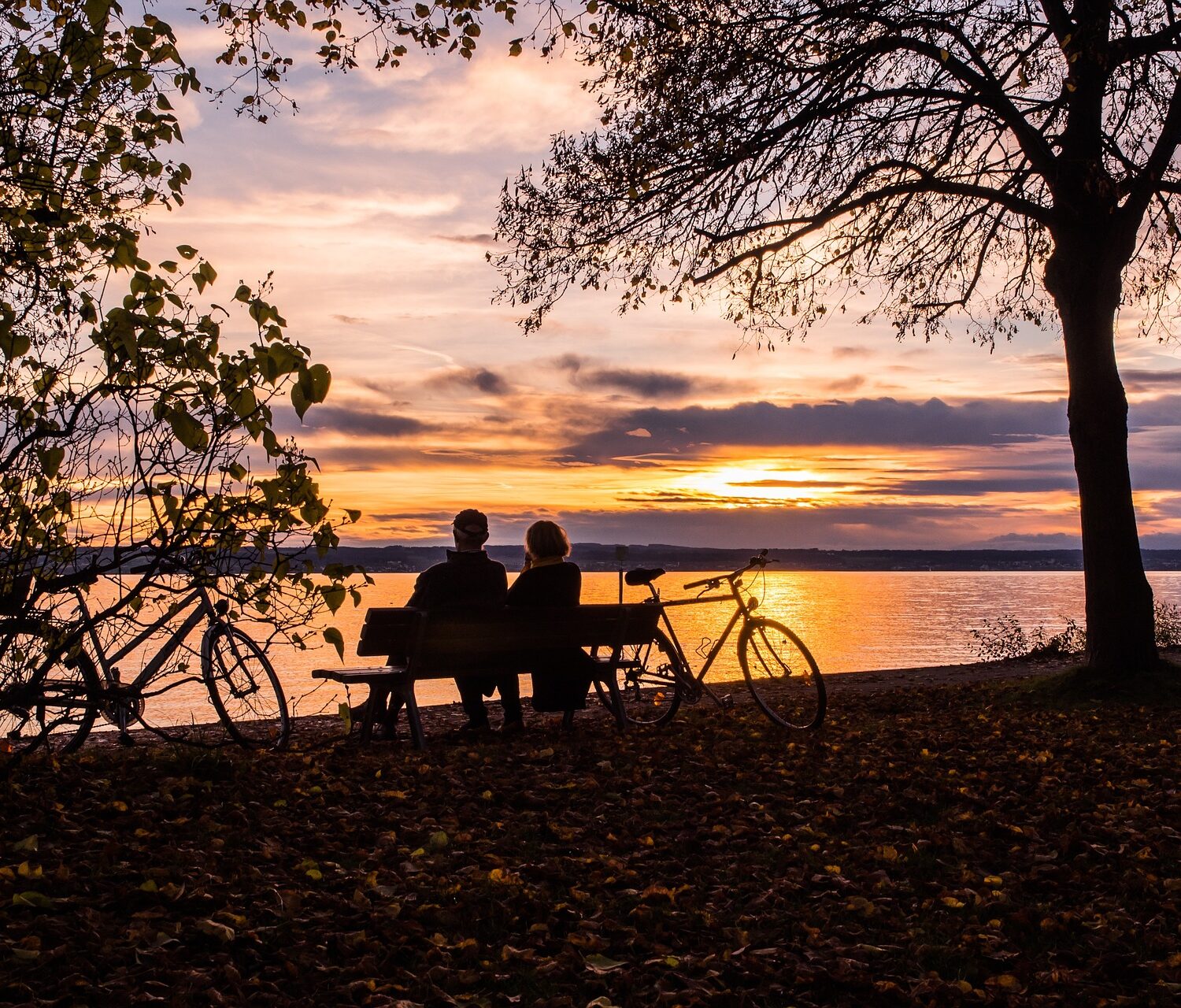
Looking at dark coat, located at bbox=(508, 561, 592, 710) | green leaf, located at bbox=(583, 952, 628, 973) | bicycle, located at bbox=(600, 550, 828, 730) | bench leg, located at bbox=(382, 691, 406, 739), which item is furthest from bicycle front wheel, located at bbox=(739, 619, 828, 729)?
green leaf, located at bbox=(583, 952, 628, 973)

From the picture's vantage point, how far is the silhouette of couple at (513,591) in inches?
362

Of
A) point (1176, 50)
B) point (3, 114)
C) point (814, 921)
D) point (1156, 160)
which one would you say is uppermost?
point (1176, 50)

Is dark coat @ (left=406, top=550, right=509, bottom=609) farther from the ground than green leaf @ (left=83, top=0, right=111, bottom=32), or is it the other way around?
green leaf @ (left=83, top=0, right=111, bottom=32)

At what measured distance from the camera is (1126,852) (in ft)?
19.4

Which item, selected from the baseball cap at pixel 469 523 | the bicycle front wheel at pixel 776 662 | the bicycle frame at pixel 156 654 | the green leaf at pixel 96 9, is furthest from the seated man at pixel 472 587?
the green leaf at pixel 96 9

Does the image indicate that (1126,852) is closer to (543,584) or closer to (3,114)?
(543,584)

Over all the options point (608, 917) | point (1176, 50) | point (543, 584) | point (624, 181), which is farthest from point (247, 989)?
point (1176, 50)

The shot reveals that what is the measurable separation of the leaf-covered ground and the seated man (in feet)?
3.19

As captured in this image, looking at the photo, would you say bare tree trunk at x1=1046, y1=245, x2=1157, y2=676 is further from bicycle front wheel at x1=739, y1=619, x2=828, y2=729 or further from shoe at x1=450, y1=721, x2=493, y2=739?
shoe at x1=450, y1=721, x2=493, y2=739

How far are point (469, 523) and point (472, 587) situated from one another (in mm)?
549

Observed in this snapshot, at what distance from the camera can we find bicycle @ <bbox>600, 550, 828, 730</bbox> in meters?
9.59

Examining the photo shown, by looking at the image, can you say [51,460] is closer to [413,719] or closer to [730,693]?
[413,719]

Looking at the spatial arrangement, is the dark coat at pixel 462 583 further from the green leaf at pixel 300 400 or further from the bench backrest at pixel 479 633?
the green leaf at pixel 300 400

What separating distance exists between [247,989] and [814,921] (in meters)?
2.43
